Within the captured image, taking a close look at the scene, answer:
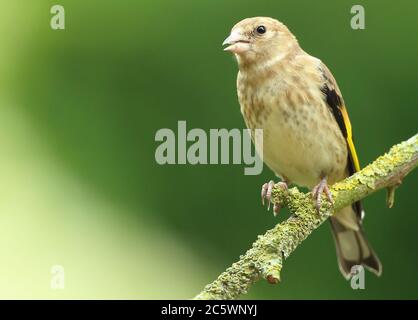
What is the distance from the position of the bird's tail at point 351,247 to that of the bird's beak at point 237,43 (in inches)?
44.5

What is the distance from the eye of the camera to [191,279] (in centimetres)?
432

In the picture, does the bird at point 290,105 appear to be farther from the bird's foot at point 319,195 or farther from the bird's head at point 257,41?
the bird's foot at point 319,195

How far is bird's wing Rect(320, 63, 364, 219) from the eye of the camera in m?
4.29

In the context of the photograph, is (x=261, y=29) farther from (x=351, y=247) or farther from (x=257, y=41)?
(x=351, y=247)

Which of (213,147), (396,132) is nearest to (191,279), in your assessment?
(213,147)

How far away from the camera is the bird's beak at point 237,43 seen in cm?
421

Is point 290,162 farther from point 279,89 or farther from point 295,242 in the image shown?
point 295,242

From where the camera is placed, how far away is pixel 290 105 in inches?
163

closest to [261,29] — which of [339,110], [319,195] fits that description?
[339,110]

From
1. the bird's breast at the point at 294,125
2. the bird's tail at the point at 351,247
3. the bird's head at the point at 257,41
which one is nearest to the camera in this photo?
the bird's breast at the point at 294,125

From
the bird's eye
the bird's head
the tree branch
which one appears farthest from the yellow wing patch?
the tree branch

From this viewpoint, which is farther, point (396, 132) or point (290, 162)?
point (396, 132)

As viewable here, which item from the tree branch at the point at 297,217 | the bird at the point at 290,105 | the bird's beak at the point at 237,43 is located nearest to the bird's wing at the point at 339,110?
the bird at the point at 290,105

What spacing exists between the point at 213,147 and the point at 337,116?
2.31 ft
